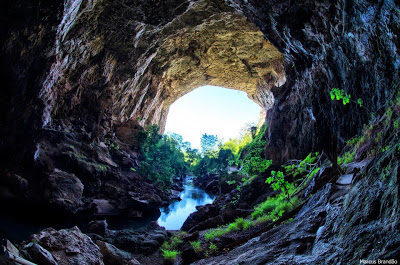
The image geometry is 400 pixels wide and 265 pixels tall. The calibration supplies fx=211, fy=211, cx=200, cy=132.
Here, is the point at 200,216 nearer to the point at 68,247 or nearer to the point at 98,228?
the point at 98,228

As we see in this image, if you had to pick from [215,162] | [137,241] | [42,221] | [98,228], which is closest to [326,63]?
[137,241]

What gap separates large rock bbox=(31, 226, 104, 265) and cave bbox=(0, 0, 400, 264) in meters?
0.04

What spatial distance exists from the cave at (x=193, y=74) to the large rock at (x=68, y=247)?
4 cm

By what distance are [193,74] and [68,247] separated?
28326 millimetres

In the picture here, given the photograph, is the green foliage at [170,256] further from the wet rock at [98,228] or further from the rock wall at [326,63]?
the rock wall at [326,63]

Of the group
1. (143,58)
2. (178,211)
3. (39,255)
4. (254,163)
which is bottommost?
(39,255)

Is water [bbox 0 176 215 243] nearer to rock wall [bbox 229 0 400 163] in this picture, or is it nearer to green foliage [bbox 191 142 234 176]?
rock wall [bbox 229 0 400 163]

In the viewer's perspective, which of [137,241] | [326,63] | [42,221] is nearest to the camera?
[137,241]

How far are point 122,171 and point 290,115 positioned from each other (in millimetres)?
18833

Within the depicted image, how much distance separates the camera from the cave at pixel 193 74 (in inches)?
156

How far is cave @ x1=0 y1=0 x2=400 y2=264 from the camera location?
396cm

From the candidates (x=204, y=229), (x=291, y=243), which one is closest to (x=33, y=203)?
(x=204, y=229)

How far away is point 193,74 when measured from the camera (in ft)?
104


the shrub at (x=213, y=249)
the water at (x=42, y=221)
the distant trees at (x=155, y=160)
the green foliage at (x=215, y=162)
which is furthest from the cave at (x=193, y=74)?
the green foliage at (x=215, y=162)
